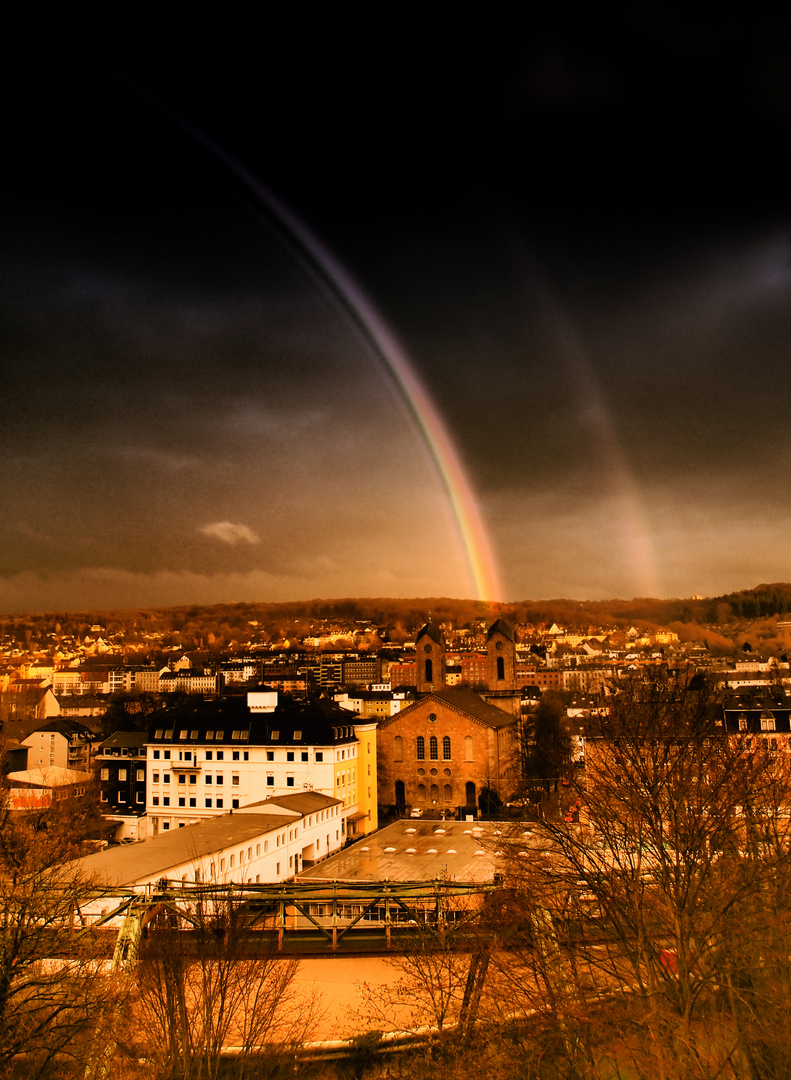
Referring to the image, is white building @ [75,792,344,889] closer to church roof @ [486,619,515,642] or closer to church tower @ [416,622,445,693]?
church tower @ [416,622,445,693]

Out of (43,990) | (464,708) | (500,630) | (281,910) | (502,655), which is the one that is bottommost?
(281,910)

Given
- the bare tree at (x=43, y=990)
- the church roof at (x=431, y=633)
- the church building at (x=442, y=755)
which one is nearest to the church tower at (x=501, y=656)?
the church roof at (x=431, y=633)

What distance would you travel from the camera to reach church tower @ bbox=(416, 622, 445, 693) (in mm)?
73000

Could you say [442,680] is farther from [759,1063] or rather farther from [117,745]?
[759,1063]

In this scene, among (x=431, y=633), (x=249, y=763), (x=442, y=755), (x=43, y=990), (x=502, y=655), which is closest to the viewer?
(x=43, y=990)

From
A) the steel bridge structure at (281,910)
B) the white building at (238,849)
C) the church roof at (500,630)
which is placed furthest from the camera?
the church roof at (500,630)

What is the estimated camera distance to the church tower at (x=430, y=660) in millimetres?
73000

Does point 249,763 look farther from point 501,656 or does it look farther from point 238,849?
point 501,656

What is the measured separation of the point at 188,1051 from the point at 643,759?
10.3 m

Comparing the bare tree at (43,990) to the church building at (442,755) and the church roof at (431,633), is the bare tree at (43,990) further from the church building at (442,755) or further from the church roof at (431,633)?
the church roof at (431,633)

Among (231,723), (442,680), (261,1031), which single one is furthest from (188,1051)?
(442,680)

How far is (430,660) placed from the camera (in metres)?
73.1

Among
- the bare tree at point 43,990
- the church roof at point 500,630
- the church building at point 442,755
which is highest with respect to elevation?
the church roof at point 500,630

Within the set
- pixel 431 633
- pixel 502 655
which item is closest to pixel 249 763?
pixel 431 633
